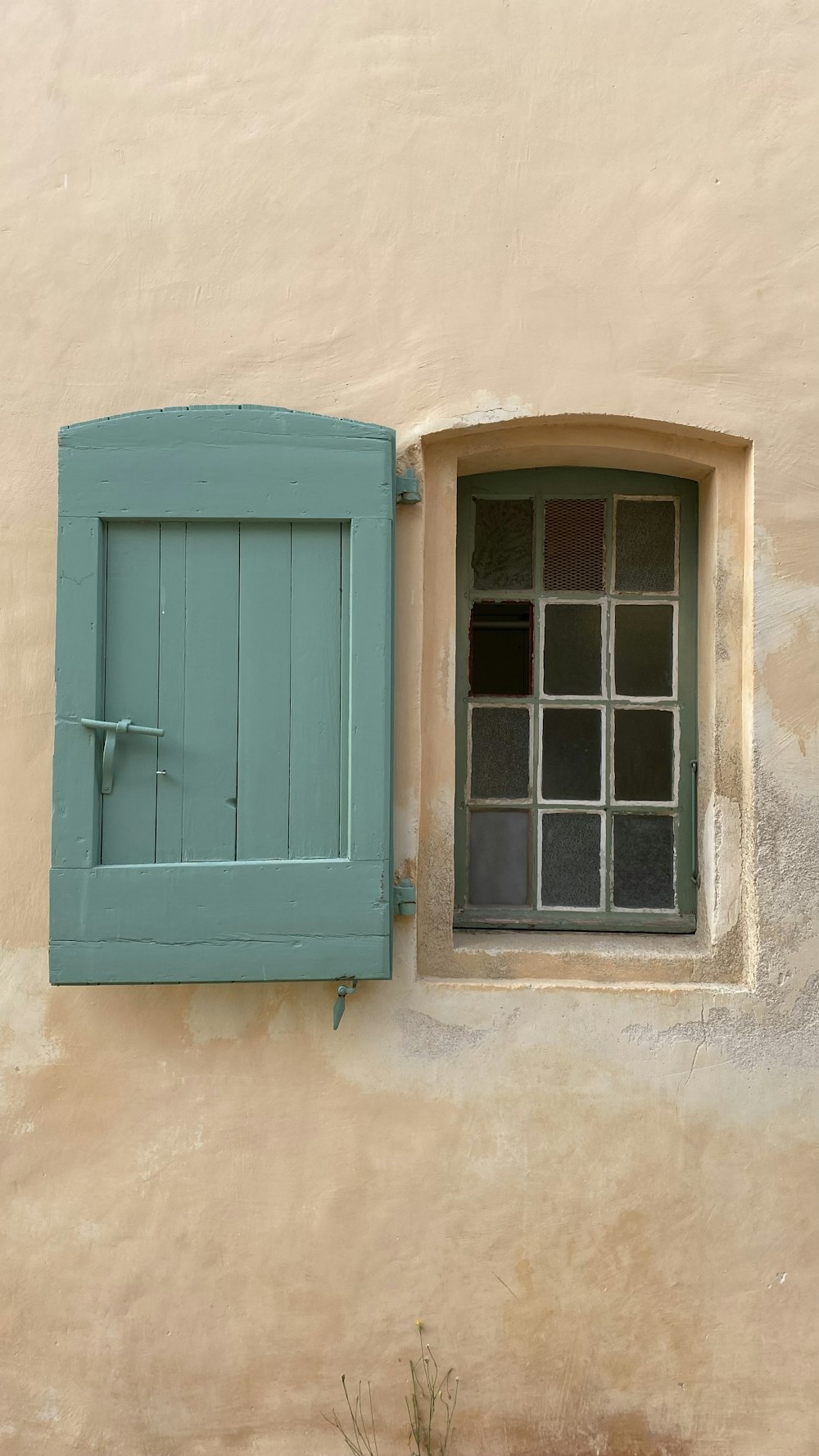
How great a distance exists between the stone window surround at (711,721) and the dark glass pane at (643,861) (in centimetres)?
14

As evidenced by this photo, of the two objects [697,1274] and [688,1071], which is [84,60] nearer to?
[688,1071]

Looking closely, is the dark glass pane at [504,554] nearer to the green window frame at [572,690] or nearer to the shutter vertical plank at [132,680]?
the green window frame at [572,690]

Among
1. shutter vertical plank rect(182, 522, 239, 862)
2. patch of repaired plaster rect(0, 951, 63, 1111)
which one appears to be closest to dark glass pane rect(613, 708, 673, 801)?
shutter vertical plank rect(182, 522, 239, 862)

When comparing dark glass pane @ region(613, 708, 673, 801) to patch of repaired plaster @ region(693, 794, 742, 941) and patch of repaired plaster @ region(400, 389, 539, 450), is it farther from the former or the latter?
patch of repaired plaster @ region(400, 389, 539, 450)

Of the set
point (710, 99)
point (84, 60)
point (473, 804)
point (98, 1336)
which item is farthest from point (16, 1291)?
point (710, 99)

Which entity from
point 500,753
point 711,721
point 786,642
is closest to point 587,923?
point 500,753

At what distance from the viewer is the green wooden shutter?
2207 millimetres

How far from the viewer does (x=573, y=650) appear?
8.59 feet

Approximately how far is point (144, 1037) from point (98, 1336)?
0.71 metres

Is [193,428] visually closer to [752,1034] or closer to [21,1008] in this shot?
[21,1008]

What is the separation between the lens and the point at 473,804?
2.60m

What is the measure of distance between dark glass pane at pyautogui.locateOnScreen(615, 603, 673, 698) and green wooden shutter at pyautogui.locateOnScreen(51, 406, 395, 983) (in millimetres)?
727

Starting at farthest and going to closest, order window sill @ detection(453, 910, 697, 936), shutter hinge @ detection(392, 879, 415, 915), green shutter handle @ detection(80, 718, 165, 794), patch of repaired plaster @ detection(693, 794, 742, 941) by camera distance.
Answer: window sill @ detection(453, 910, 697, 936)
patch of repaired plaster @ detection(693, 794, 742, 941)
shutter hinge @ detection(392, 879, 415, 915)
green shutter handle @ detection(80, 718, 165, 794)

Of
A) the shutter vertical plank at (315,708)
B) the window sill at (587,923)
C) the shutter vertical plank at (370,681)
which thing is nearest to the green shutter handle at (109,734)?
the shutter vertical plank at (315,708)
